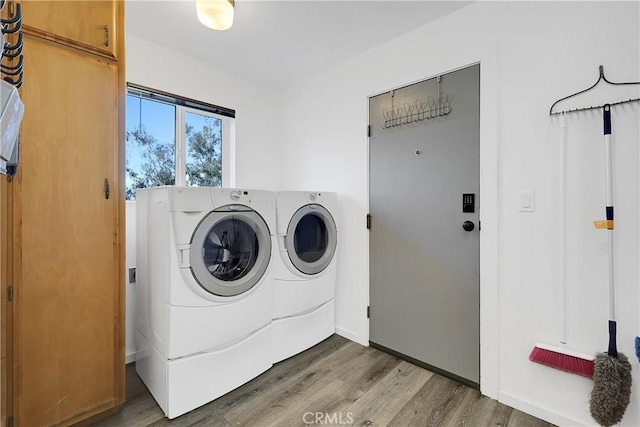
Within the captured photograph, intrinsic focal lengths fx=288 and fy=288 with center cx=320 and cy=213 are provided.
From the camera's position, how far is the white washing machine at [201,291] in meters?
1.47

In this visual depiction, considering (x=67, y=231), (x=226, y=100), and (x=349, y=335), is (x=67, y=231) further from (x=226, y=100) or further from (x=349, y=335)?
(x=349, y=335)

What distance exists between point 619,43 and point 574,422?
1800mm

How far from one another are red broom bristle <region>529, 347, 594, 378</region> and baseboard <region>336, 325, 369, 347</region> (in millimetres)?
1131

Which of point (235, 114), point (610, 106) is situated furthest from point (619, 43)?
point (235, 114)

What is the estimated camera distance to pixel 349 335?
2.38 m

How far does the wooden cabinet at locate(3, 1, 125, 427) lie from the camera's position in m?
1.23

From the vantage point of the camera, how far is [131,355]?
2.02 meters

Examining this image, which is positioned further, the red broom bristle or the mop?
the red broom bristle

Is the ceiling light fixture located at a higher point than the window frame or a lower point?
higher

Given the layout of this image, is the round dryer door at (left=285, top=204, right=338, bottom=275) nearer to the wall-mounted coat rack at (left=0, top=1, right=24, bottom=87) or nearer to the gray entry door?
the gray entry door

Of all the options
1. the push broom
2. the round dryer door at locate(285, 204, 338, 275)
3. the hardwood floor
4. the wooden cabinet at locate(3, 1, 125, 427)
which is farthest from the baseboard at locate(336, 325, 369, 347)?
the wooden cabinet at locate(3, 1, 125, 427)

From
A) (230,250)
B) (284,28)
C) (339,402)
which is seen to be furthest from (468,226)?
(284,28)

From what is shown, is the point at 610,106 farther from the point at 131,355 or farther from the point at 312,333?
the point at 131,355

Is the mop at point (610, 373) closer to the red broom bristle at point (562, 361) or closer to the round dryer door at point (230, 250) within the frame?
the red broom bristle at point (562, 361)
